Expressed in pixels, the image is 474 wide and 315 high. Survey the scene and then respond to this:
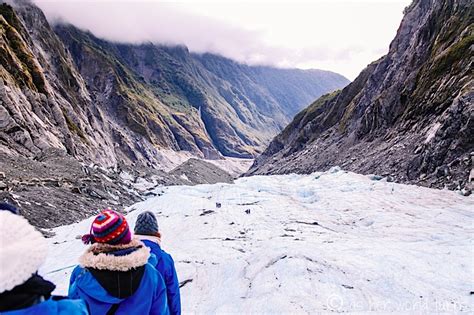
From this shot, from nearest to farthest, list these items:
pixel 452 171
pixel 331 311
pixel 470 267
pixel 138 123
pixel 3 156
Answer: pixel 331 311, pixel 470 267, pixel 452 171, pixel 3 156, pixel 138 123

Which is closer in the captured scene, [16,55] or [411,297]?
[411,297]

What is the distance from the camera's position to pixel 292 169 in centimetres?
6694

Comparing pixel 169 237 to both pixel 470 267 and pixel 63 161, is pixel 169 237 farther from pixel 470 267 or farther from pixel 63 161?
pixel 63 161

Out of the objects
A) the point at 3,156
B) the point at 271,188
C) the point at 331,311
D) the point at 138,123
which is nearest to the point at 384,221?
the point at 331,311

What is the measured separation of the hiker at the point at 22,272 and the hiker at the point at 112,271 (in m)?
0.94

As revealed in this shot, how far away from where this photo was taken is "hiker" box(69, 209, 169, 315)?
351 centimetres

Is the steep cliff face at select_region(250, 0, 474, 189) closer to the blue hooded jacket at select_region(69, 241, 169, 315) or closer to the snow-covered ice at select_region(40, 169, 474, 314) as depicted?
the snow-covered ice at select_region(40, 169, 474, 314)

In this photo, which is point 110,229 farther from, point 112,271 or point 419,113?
point 419,113

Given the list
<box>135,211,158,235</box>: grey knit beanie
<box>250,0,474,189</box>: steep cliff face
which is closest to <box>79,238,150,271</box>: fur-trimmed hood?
<box>135,211,158,235</box>: grey knit beanie

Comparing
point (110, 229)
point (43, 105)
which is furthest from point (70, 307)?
point (43, 105)

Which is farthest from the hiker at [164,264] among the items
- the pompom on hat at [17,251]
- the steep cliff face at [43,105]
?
the steep cliff face at [43,105]

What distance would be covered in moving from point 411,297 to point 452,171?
1868cm

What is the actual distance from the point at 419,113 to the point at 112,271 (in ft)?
145

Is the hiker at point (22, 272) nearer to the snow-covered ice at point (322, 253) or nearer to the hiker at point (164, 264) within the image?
the hiker at point (164, 264)
